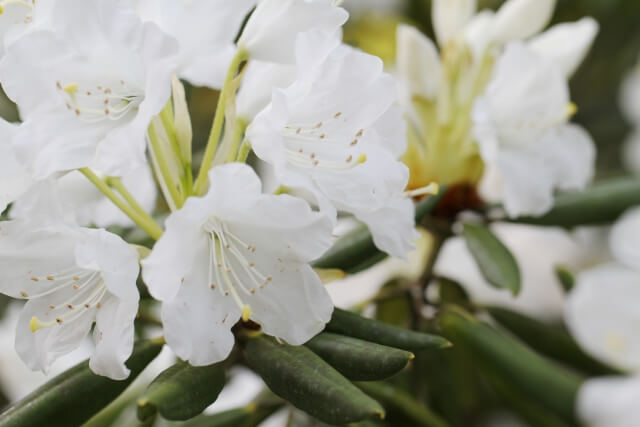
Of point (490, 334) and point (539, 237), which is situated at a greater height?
point (490, 334)

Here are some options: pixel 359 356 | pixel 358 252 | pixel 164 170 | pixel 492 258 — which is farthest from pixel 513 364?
pixel 164 170

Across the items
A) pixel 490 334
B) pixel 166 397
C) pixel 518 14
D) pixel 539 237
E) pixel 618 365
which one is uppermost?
pixel 518 14

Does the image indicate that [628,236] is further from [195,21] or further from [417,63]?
[195,21]

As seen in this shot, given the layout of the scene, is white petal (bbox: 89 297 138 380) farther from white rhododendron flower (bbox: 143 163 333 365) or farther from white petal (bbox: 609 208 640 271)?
white petal (bbox: 609 208 640 271)

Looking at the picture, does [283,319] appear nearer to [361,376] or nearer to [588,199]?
[361,376]

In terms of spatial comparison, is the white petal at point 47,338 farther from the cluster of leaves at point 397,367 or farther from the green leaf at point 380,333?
the green leaf at point 380,333

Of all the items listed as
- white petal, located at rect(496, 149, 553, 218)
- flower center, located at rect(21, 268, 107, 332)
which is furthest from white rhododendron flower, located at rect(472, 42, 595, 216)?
flower center, located at rect(21, 268, 107, 332)

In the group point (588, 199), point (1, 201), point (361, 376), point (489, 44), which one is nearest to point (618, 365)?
point (588, 199)
